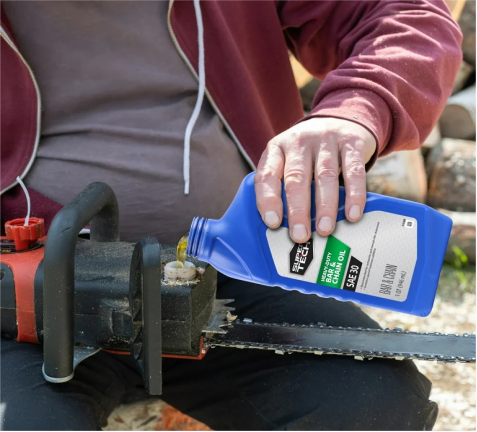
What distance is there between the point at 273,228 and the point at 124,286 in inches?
9.6

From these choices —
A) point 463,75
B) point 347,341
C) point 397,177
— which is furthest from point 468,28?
point 347,341

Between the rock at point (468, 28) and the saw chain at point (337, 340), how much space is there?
283 centimetres

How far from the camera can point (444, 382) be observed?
1746mm

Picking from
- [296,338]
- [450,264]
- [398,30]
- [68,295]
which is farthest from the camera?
[450,264]

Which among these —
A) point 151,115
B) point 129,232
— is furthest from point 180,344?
point 151,115

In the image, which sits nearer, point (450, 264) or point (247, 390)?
point (247, 390)

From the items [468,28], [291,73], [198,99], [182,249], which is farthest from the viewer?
[468,28]

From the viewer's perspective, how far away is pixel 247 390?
101 cm

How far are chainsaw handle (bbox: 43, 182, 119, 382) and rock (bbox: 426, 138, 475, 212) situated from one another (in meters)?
2.45

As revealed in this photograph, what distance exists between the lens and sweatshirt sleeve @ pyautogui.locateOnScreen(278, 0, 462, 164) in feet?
3.26

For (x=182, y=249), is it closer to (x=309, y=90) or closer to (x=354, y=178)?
(x=354, y=178)

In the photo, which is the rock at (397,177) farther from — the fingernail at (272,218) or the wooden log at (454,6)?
the fingernail at (272,218)

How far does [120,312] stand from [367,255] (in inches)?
14.9

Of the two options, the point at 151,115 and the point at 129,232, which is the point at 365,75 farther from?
the point at 129,232
